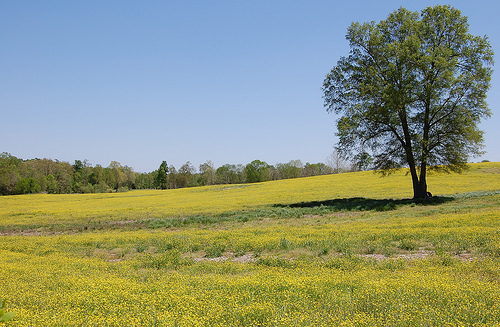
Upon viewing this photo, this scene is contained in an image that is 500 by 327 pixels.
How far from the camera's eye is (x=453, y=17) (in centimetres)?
2905

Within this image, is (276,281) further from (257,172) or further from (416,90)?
(257,172)

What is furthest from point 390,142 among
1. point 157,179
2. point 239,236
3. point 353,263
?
point 157,179

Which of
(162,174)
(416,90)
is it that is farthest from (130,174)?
(416,90)

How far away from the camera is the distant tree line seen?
11162 centimetres

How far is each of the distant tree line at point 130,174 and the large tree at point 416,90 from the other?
9371 centimetres

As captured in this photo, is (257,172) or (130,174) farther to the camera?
(130,174)

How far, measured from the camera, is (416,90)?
29.6 m

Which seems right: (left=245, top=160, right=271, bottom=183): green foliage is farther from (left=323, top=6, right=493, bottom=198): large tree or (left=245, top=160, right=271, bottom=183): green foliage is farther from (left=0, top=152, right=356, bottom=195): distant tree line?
(left=323, top=6, right=493, bottom=198): large tree

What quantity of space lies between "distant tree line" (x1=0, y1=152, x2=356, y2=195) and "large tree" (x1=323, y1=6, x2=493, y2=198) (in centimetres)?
9371

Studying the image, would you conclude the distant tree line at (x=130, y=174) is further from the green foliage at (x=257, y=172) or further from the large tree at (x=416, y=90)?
the large tree at (x=416, y=90)

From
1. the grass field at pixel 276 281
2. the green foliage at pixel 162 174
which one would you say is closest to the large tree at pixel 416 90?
the grass field at pixel 276 281

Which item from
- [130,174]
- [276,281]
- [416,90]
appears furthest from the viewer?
[130,174]

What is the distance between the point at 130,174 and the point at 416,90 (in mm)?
131513

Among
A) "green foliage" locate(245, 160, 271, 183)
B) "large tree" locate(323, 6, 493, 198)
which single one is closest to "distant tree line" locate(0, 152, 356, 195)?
"green foliage" locate(245, 160, 271, 183)
